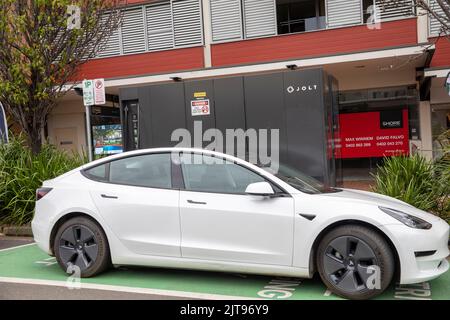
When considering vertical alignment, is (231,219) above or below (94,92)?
below

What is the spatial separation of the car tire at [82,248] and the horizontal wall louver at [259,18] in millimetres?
10773

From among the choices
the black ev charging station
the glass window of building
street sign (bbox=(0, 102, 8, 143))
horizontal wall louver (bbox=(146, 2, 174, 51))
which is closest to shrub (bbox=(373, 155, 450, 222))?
the black ev charging station

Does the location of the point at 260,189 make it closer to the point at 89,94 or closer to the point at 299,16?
the point at 89,94

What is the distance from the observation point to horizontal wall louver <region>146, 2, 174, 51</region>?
1563 centimetres

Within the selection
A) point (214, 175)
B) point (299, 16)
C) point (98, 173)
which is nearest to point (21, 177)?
point (98, 173)

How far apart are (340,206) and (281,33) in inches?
443

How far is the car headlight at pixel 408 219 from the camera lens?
4.45 meters

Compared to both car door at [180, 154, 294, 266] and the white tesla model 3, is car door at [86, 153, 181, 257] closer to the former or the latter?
the white tesla model 3

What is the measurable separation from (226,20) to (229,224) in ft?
37.5

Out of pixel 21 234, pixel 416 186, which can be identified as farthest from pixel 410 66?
pixel 21 234

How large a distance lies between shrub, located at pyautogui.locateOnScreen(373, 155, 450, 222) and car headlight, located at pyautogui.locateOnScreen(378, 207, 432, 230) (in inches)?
112

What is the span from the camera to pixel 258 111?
8.25m

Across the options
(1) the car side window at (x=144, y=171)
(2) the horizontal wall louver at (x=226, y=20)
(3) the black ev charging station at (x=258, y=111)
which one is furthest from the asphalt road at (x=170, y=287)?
(2) the horizontal wall louver at (x=226, y=20)
